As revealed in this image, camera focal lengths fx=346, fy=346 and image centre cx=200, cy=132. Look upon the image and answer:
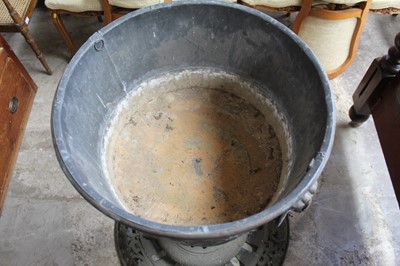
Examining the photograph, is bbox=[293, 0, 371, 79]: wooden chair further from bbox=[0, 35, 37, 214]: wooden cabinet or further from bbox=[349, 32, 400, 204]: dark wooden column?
bbox=[0, 35, 37, 214]: wooden cabinet

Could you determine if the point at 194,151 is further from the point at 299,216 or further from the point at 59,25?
the point at 59,25

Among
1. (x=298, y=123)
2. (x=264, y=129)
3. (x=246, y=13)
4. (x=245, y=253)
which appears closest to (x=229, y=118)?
(x=264, y=129)

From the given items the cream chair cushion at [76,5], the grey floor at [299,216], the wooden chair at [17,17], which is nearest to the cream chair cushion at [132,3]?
the cream chair cushion at [76,5]

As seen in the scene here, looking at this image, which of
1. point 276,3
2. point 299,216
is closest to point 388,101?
point 299,216

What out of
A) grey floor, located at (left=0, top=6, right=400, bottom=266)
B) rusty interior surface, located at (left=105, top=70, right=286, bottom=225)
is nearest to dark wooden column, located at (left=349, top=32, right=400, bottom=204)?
grey floor, located at (left=0, top=6, right=400, bottom=266)

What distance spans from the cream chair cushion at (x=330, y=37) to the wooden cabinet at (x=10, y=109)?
158 centimetres

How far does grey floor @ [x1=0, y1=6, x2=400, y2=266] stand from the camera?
1587 millimetres

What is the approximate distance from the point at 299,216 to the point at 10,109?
Result: 61.9 inches

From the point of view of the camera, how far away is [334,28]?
185 cm

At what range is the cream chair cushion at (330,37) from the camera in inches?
72.3

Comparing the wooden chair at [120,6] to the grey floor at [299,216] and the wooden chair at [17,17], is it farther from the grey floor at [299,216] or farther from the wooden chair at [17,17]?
the grey floor at [299,216]

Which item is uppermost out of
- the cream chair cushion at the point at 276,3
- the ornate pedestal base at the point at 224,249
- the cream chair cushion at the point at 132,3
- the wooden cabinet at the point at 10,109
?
the cream chair cushion at the point at 276,3

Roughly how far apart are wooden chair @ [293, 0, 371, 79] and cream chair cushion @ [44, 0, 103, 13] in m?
1.10

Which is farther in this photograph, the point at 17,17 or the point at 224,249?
the point at 17,17
